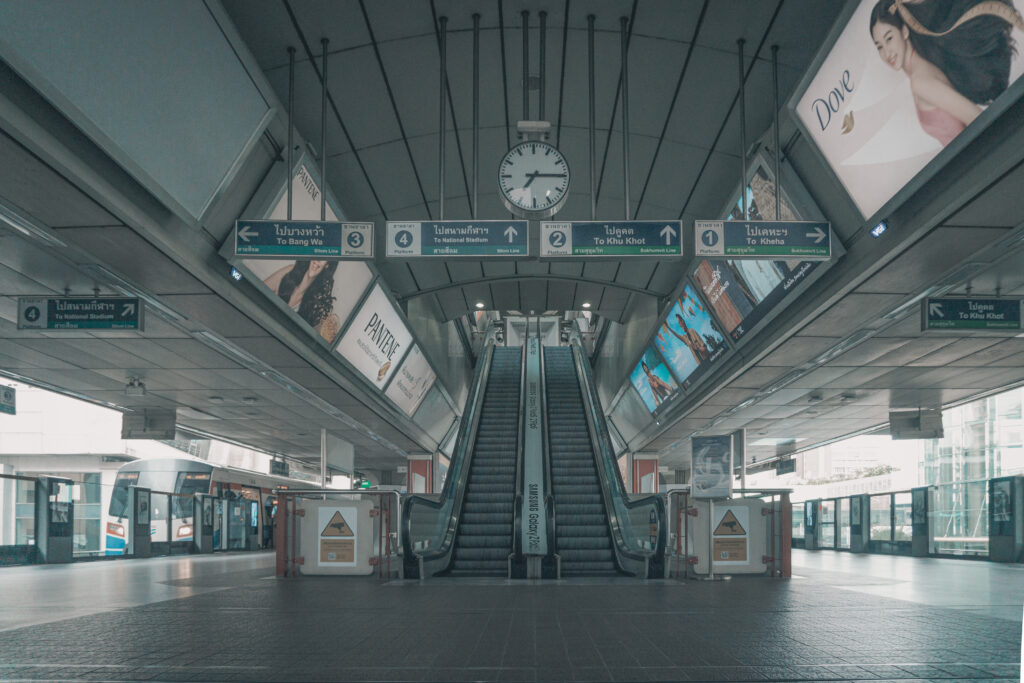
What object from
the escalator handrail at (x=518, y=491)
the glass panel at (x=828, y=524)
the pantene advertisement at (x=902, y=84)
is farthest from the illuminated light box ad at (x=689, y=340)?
the glass panel at (x=828, y=524)

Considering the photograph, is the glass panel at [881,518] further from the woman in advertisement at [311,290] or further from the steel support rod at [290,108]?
the steel support rod at [290,108]

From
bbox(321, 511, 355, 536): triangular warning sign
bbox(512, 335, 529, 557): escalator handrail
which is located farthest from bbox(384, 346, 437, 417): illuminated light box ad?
bbox(321, 511, 355, 536): triangular warning sign

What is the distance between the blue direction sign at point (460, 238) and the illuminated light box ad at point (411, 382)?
9.71 m

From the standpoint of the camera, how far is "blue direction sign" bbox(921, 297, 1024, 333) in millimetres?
9875

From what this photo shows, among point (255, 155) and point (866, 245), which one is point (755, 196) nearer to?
point (866, 245)

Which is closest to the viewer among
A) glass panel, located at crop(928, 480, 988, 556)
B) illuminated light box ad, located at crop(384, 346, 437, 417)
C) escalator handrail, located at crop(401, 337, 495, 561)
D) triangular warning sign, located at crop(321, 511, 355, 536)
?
escalator handrail, located at crop(401, 337, 495, 561)

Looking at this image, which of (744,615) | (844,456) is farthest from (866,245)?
(844,456)

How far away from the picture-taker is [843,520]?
2314 centimetres

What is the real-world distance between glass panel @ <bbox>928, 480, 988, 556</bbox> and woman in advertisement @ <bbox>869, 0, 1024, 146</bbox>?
1312cm

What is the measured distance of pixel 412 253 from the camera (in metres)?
8.36

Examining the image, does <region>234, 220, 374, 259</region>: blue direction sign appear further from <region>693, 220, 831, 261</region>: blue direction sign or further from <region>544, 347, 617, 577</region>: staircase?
<region>544, 347, 617, 577</region>: staircase

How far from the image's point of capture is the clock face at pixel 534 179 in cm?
869

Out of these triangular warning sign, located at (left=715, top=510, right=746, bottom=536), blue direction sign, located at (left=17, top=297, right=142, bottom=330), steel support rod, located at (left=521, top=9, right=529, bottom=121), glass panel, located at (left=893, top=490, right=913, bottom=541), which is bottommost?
glass panel, located at (left=893, top=490, right=913, bottom=541)

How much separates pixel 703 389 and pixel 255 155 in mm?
10495
